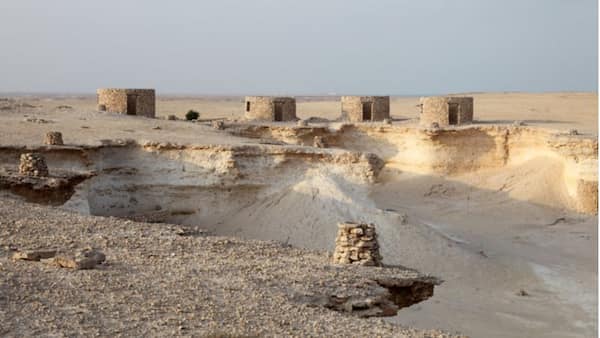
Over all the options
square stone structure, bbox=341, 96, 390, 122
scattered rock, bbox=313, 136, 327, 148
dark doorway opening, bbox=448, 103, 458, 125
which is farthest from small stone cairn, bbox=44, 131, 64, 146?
dark doorway opening, bbox=448, 103, 458, 125

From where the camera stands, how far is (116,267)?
32.9 ft

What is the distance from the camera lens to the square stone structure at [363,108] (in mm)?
34281

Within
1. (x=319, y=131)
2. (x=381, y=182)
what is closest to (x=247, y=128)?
(x=319, y=131)

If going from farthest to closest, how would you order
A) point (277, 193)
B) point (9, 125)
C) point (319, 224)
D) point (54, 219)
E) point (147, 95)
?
point (147, 95), point (9, 125), point (277, 193), point (319, 224), point (54, 219)

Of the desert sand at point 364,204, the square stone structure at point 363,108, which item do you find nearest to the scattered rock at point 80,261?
the desert sand at point 364,204

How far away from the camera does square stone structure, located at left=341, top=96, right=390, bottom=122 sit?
34281 mm

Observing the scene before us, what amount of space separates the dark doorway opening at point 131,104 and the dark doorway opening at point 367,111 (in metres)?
9.10

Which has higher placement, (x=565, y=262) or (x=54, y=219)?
(x=54, y=219)

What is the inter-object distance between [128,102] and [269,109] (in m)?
5.56

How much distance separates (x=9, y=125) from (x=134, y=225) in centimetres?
1273

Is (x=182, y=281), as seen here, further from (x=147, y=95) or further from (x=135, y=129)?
(x=147, y=95)

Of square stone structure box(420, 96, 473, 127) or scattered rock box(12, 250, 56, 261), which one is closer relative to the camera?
scattered rock box(12, 250, 56, 261)

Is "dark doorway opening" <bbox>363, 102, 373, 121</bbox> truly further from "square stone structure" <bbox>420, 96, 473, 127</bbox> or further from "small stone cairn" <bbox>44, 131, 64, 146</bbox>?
"small stone cairn" <bbox>44, 131, 64, 146</bbox>

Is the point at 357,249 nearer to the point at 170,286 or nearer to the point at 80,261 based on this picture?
the point at 170,286
